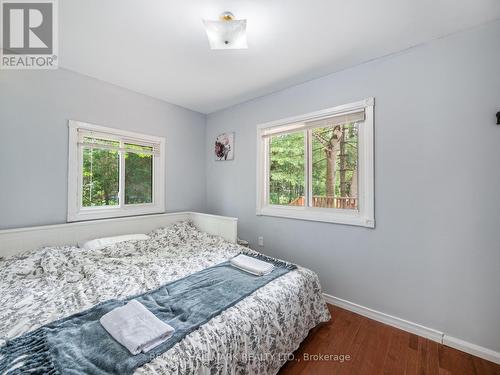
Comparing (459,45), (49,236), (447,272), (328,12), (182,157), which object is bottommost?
(447,272)

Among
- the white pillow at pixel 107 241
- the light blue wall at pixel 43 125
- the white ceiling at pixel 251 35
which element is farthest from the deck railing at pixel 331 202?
the light blue wall at pixel 43 125

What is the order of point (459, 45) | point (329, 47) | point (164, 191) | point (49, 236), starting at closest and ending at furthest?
point (459, 45) < point (329, 47) < point (49, 236) < point (164, 191)

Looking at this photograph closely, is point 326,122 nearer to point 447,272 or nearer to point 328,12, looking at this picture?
point 328,12

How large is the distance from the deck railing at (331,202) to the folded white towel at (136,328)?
1.94 m

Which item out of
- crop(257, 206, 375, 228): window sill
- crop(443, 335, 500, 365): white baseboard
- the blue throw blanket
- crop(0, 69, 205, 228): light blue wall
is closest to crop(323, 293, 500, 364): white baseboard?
crop(443, 335, 500, 365): white baseboard

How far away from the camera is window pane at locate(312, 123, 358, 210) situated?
228cm

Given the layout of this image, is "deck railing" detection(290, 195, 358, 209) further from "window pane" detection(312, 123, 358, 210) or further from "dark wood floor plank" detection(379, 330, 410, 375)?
"dark wood floor plank" detection(379, 330, 410, 375)

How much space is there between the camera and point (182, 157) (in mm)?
3365

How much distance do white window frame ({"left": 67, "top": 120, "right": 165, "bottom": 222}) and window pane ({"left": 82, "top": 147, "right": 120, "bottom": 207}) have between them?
2.5 inches

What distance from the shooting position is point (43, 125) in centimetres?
213

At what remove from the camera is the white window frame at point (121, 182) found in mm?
2299

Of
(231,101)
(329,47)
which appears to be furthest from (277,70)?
(231,101)

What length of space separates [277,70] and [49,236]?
9.31ft

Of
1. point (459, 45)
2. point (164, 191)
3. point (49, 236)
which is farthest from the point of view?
point (164, 191)
